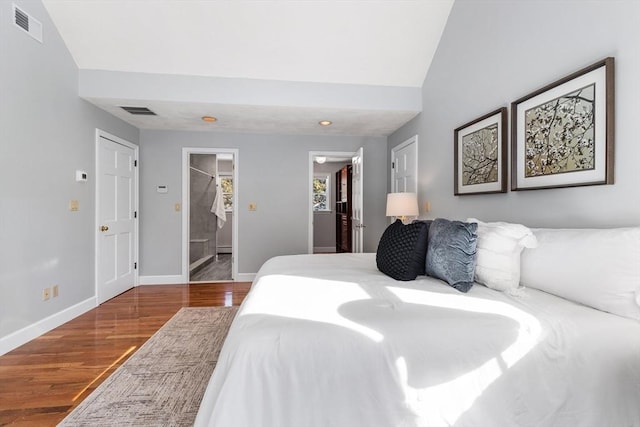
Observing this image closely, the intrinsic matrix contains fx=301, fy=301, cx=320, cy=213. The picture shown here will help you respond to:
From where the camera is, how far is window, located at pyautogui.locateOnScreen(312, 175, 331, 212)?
26.4ft

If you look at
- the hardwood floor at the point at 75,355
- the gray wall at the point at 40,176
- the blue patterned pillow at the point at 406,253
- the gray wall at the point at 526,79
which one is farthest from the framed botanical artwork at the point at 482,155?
the gray wall at the point at 40,176

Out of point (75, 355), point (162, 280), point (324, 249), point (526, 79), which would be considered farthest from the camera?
point (324, 249)

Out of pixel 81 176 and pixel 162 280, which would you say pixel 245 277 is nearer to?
pixel 162 280

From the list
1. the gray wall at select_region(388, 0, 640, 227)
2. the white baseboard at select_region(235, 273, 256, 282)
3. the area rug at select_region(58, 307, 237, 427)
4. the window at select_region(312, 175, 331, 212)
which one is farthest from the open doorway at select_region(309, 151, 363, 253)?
the area rug at select_region(58, 307, 237, 427)

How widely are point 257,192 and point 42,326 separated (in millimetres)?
2830

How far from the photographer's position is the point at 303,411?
1.00 m

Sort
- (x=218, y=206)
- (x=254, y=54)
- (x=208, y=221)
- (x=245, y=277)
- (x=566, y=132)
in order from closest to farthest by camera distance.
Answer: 1. (x=566, y=132)
2. (x=254, y=54)
3. (x=245, y=277)
4. (x=208, y=221)
5. (x=218, y=206)

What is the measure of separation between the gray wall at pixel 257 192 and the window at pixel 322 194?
330 cm

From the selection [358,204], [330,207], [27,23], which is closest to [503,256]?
[358,204]

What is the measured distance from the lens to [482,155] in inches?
98.3

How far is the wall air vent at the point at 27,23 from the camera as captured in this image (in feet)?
7.79

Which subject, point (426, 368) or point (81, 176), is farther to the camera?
point (81, 176)

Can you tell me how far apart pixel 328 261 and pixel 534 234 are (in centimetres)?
137

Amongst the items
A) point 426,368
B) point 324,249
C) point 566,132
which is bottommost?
point 324,249
